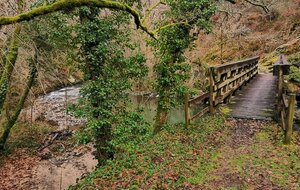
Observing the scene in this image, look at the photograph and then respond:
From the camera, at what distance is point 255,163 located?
593 centimetres

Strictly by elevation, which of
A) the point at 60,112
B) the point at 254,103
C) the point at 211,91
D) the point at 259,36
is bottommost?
the point at 60,112

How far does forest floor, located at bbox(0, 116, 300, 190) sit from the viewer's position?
209 inches

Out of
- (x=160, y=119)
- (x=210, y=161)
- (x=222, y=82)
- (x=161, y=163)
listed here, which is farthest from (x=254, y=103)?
(x=161, y=163)

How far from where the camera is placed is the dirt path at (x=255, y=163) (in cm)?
518

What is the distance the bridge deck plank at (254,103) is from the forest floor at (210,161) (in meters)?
0.61

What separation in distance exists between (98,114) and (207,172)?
4.63 meters

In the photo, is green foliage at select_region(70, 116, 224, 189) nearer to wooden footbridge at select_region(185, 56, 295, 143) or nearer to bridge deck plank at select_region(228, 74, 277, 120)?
wooden footbridge at select_region(185, 56, 295, 143)

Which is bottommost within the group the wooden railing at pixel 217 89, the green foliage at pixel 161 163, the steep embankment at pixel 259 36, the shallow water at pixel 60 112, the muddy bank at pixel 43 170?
the muddy bank at pixel 43 170

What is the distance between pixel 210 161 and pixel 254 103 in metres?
5.16

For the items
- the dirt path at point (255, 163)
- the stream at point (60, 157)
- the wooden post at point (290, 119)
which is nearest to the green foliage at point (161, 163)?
the dirt path at point (255, 163)

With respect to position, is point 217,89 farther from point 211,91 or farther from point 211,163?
point 211,163

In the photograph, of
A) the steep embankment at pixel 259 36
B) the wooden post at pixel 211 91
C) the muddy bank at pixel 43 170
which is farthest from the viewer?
the steep embankment at pixel 259 36

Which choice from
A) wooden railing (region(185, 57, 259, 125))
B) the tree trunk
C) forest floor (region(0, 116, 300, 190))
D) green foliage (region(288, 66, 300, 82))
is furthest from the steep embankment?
forest floor (region(0, 116, 300, 190))

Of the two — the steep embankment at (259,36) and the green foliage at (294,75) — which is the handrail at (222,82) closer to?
the green foliage at (294,75)
